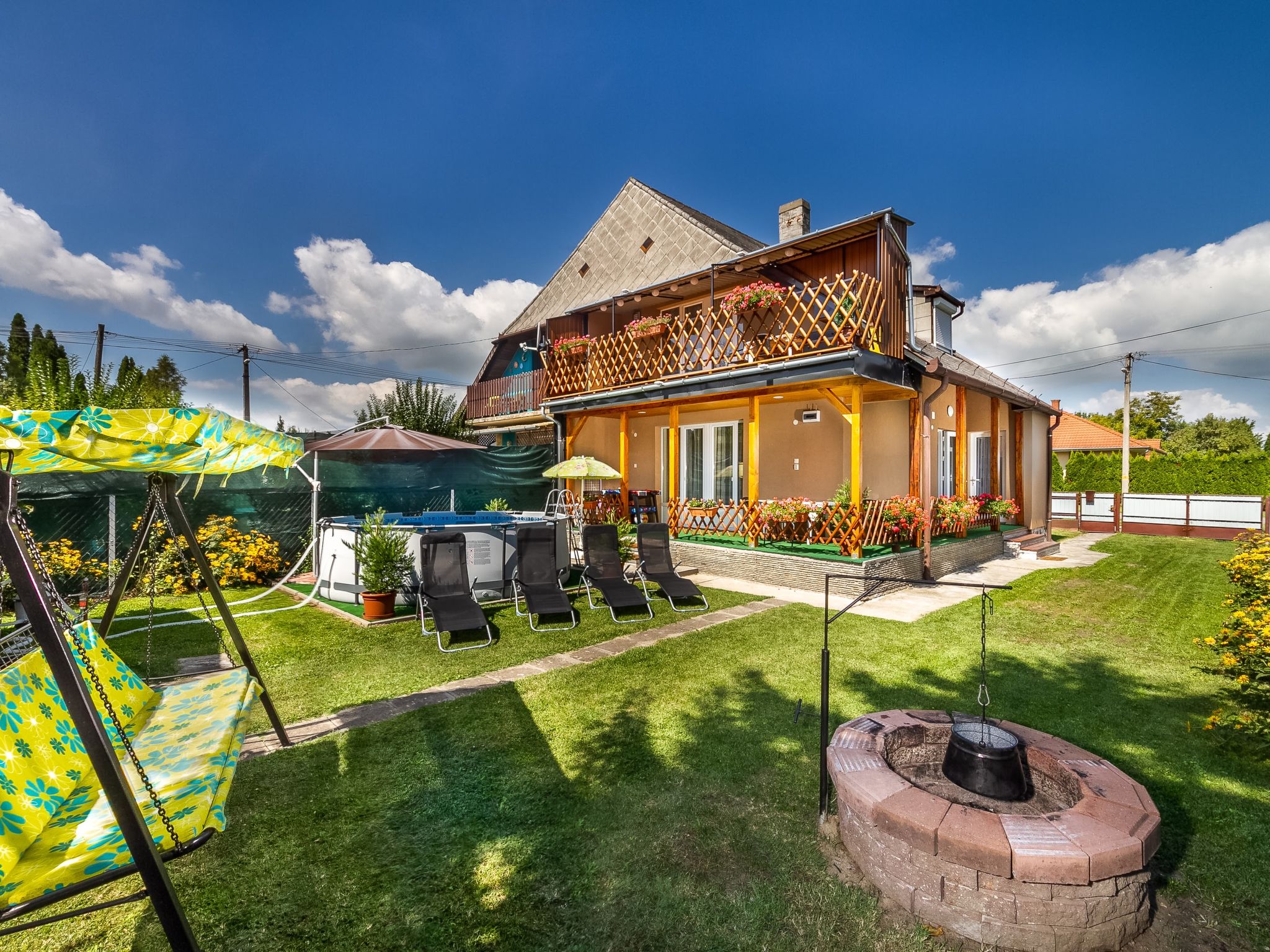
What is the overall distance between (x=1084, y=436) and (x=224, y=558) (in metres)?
35.8

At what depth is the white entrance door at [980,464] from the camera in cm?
1412

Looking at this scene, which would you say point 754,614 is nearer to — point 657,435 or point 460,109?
point 657,435

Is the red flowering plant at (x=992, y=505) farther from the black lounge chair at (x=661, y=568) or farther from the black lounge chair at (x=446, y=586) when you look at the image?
the black lounge chair at (x=446, y=586)

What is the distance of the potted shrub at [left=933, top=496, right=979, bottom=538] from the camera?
11125 mm

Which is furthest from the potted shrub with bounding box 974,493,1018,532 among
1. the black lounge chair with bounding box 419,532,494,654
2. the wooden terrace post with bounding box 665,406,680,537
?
the black lounge chair with bounding box 419,532,494,654

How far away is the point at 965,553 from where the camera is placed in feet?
37.0

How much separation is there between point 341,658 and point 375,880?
364 cm

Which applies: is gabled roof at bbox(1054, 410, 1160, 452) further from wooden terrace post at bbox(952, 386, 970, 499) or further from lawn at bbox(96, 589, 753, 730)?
lawn at bbox(96, 589, 753, 730)

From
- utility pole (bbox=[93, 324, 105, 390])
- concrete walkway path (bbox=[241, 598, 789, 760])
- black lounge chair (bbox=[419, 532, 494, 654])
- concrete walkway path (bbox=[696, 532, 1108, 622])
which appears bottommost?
concrete walkway path (bbox=[696, 532, 1108, 622])

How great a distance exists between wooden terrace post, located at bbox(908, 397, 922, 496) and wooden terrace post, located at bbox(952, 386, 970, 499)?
61.4 inches

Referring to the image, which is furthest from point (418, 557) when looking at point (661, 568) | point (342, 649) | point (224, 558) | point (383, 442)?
point (224, 558)

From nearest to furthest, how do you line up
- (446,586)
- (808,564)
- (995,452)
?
(446,586), (808,564), (995,452)

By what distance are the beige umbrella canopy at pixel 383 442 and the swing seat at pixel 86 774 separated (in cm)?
636

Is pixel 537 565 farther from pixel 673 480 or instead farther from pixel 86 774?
pixel 86 774
